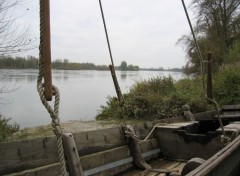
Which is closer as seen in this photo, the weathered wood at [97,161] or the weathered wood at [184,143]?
the weathered wood at [97,161]

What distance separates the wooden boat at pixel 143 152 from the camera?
2.67 m

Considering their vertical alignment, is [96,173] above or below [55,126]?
below

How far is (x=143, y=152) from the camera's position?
4168 millimetres

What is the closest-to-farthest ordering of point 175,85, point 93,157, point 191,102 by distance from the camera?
1. point 93,157
2. point 191,102
3. point 175,85

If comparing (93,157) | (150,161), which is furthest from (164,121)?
(93,157)

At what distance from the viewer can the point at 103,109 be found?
40.8 feet

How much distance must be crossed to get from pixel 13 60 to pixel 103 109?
603 centimetres

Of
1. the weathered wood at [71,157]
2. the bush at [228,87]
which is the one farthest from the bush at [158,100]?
the weathered wood at [71,157]

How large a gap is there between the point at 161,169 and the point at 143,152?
0.35 m

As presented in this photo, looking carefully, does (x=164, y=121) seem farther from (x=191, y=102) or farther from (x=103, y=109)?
(x=103, y=109)

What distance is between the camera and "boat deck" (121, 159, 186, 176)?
3760mm

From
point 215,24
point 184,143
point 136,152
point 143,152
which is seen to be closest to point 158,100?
point 184,143

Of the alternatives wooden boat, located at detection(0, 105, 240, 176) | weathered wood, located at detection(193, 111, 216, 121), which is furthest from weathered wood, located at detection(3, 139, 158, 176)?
weathered wood, located at detection(193, 111, 216, 121)

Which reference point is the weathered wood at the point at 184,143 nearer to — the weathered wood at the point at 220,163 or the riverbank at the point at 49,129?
the weathered wood at the point at 220,163
